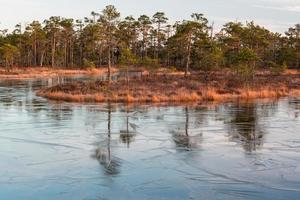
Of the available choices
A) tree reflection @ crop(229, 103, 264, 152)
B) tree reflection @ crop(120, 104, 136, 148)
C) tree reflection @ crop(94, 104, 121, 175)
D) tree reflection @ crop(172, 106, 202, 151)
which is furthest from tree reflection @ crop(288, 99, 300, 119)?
tree reflection @ crop(94, 104, 121, 175)

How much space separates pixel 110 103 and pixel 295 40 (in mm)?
67444

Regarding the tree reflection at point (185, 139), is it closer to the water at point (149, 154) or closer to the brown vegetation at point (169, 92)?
the water at point (149, 154)

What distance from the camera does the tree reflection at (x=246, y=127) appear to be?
18.5m

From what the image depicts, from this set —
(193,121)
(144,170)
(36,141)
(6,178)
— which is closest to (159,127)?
(193,121)

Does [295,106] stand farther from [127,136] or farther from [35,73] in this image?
[35,73]

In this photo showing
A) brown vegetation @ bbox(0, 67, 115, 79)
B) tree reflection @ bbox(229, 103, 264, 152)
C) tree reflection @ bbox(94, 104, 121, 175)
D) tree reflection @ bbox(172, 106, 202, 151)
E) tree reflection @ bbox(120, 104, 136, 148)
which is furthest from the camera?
brown vegetation @ bbox(0, 67, 115, 79)

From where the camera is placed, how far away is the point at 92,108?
30234 millimetres

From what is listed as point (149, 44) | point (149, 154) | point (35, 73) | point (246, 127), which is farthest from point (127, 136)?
point (149, 44)

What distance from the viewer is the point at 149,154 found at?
1633 cm

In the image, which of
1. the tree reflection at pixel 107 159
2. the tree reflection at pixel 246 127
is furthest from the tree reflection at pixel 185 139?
the tree reflection at pixel 107 159

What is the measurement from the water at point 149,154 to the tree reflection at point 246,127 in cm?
4

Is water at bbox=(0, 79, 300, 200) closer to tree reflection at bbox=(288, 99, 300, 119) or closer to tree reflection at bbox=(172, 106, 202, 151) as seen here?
tree reflection at bbox=(172, 106, 202, 151)

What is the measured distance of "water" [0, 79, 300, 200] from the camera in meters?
12.1

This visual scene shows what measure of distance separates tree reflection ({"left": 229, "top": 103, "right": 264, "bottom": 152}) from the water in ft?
0.12
